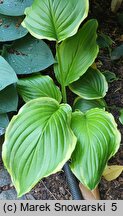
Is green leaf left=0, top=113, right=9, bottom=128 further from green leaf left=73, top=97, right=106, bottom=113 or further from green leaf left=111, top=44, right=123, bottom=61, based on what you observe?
green leaf left=111, top=44, right=123, bottom=61

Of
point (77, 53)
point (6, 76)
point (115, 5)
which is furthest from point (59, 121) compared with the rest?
point (115, 5)

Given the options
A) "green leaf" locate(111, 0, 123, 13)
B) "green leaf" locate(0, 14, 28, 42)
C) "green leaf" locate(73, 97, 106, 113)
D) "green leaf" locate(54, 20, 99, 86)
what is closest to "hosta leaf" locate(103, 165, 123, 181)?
"green leaf" locate(73, 97, 106, 113)

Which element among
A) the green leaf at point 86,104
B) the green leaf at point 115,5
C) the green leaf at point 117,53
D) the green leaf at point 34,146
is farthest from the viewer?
the green leaf at point 115,5

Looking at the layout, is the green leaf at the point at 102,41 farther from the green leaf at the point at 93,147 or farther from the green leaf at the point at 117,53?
the green leaf at the point at 93,147

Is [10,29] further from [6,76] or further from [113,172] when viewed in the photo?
[113,172]

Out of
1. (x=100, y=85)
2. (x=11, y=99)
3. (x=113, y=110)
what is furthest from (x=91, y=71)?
(x=11, y=99)

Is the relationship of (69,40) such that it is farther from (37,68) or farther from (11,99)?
(11,99)

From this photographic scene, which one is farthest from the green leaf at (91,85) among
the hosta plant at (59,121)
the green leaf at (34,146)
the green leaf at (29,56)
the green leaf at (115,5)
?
the green leaf at (115,5)
